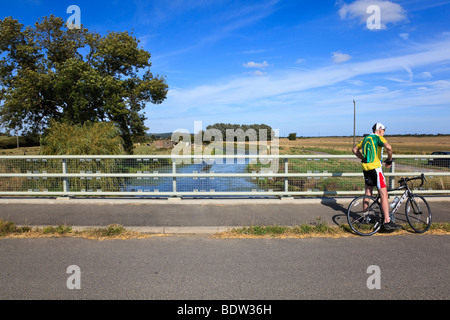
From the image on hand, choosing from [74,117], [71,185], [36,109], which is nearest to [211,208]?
[71,185]

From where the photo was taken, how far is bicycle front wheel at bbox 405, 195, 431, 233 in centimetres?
591

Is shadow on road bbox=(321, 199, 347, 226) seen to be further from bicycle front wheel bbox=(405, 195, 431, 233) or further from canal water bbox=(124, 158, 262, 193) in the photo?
canal water bbox=(124, 158, 262, 193)

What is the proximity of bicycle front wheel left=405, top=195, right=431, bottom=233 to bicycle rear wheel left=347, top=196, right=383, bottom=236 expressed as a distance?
2.06 ft

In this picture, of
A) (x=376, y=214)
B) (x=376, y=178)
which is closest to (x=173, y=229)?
(x=376, y=214)

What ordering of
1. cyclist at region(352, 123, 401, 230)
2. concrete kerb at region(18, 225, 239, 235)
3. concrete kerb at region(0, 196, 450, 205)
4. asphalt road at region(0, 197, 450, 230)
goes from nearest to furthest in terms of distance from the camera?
cyclist at region(352, 123, 401, 230)
concrete kerb at region(18, 225, 239, 235)
asphalt road at region(0, 197, 450, 230)
concrete kerb at region(0, 196, 450, 205)

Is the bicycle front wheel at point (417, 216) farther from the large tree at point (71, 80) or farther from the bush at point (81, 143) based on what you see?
the large tree at point (71, 80)

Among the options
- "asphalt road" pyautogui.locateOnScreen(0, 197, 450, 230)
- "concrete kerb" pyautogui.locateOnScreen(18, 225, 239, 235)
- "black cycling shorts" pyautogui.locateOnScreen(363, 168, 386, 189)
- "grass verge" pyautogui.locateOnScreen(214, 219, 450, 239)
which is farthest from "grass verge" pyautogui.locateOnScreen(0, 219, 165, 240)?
"black cycling shorts" pyautogui.locateOnScreen(363, 168, 386, 189)

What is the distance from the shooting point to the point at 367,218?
5840mm

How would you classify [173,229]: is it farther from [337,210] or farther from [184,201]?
[337,210]

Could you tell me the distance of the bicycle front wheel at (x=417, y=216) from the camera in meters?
5.91

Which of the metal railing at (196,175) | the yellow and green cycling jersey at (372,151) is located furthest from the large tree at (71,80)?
the yellow and green cycling jersey at (372,151)

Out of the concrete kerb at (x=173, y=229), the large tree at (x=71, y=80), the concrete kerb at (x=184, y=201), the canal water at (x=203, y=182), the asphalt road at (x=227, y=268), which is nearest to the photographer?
the asphalt road at (x=227, y=268)

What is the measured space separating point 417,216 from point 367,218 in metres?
1.10

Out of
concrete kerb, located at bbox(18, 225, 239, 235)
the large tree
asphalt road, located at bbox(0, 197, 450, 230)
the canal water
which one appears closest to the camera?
concrete kerb, located at bbox(18, 225, 239, 235)
